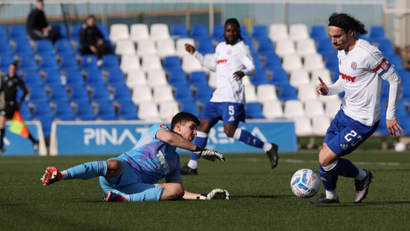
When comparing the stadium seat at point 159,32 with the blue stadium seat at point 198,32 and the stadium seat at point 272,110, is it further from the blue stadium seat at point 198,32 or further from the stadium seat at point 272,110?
the stadium seat at point 272,110

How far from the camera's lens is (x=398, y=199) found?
8719 mm

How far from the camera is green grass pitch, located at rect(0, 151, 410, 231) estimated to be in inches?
254

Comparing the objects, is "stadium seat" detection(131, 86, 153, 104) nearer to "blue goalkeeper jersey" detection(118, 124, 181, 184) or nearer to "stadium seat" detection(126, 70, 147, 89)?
"stadium seat" detection(126, 70, 147, 89)

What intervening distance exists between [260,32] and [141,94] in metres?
Answer: 5.43

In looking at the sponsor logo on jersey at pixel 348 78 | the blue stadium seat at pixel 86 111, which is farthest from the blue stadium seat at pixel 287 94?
the sponsor logo on jersey at pixel 348 78

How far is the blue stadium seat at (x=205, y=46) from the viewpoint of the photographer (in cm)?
2481

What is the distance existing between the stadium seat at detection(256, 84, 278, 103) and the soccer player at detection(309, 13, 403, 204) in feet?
51.3

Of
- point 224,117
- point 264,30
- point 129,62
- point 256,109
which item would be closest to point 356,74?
point 224,117

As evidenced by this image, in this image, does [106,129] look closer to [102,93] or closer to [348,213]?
[102,93]

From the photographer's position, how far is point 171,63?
2434 cm

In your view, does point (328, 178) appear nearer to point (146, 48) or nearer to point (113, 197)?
point (113, 197)

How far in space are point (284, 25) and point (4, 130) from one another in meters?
10.9

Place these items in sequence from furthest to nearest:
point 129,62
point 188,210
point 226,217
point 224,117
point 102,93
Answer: point 129,62
point 102,93
point 224,117
point 188,210
point 226,217

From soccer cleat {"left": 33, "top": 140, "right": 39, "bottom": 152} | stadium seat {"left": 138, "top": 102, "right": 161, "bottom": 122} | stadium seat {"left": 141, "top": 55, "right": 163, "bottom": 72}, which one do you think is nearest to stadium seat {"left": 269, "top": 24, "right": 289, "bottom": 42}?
stadium seat {"left": 141, "top": 55, "right": 163, "bottom": 72}
